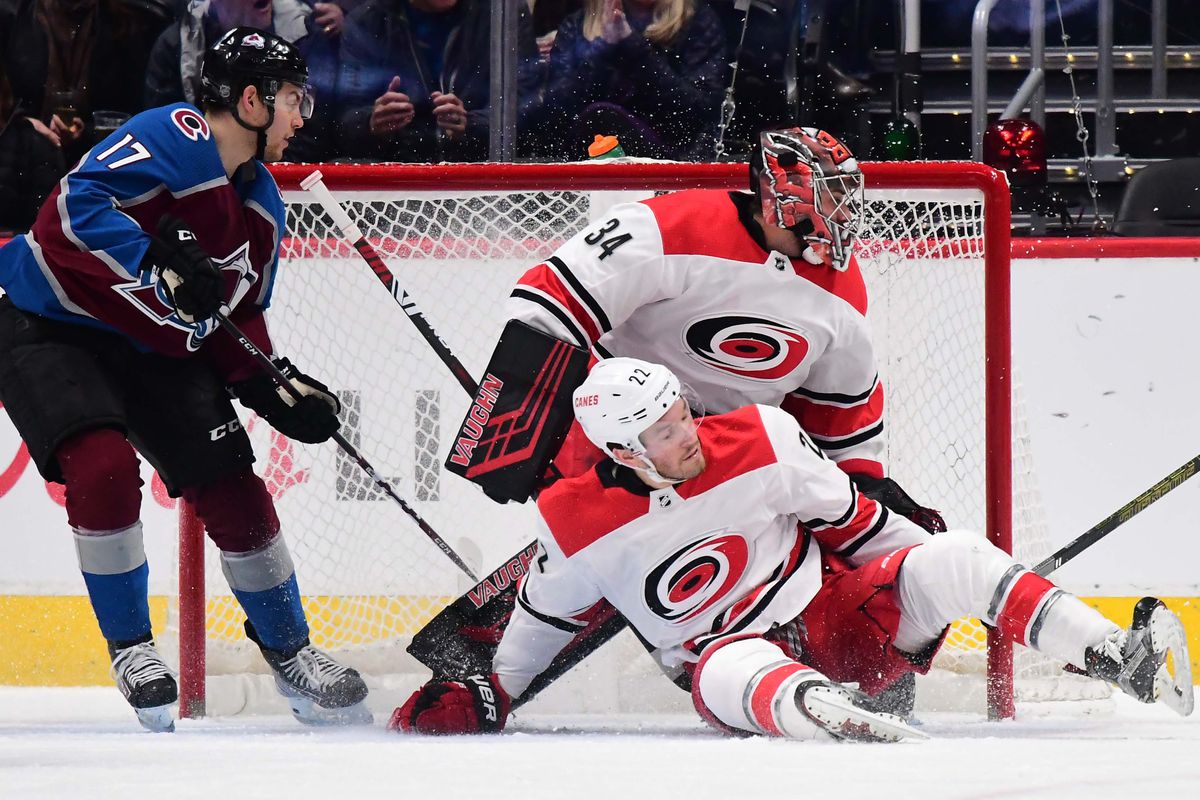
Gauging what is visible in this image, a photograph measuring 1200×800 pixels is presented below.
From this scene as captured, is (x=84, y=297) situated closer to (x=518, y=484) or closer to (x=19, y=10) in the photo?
(x=518, y=484)

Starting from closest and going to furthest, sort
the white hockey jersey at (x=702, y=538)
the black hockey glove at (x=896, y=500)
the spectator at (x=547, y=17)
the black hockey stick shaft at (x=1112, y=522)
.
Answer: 1. the white hockey jersey at (x=702, y=538)
2. the black hockey glove at (x=896, y=500)
3. the black hockey stick shaft at (x=1112, y=522)
4. the spectator at (x=547, y=17)

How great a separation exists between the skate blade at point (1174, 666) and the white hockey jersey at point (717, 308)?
0.56 m

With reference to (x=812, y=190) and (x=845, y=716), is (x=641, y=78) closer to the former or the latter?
(x=812, y=190)

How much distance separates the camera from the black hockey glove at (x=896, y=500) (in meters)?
2.51

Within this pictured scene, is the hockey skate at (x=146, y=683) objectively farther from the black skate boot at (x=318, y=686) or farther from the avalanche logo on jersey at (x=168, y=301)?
the avalanche logo on jersey at (x=168, y=301)

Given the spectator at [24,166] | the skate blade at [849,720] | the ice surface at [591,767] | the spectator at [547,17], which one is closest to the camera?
the ice surface at [591,767]

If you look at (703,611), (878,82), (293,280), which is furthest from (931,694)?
(878,82)

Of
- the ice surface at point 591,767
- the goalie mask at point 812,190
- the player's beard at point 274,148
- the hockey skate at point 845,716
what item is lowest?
the hockey skate at point 845,716

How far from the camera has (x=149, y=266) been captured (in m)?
2.32

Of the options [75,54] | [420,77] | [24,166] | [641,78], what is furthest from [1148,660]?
[75,54]

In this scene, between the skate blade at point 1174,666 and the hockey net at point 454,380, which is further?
the hockey net at point 454,380

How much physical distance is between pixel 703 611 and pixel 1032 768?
2.30 feet

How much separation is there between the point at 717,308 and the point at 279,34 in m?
1.95

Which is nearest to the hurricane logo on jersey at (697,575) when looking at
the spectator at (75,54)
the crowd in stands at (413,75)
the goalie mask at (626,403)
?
the goalie mask at (626,403)
